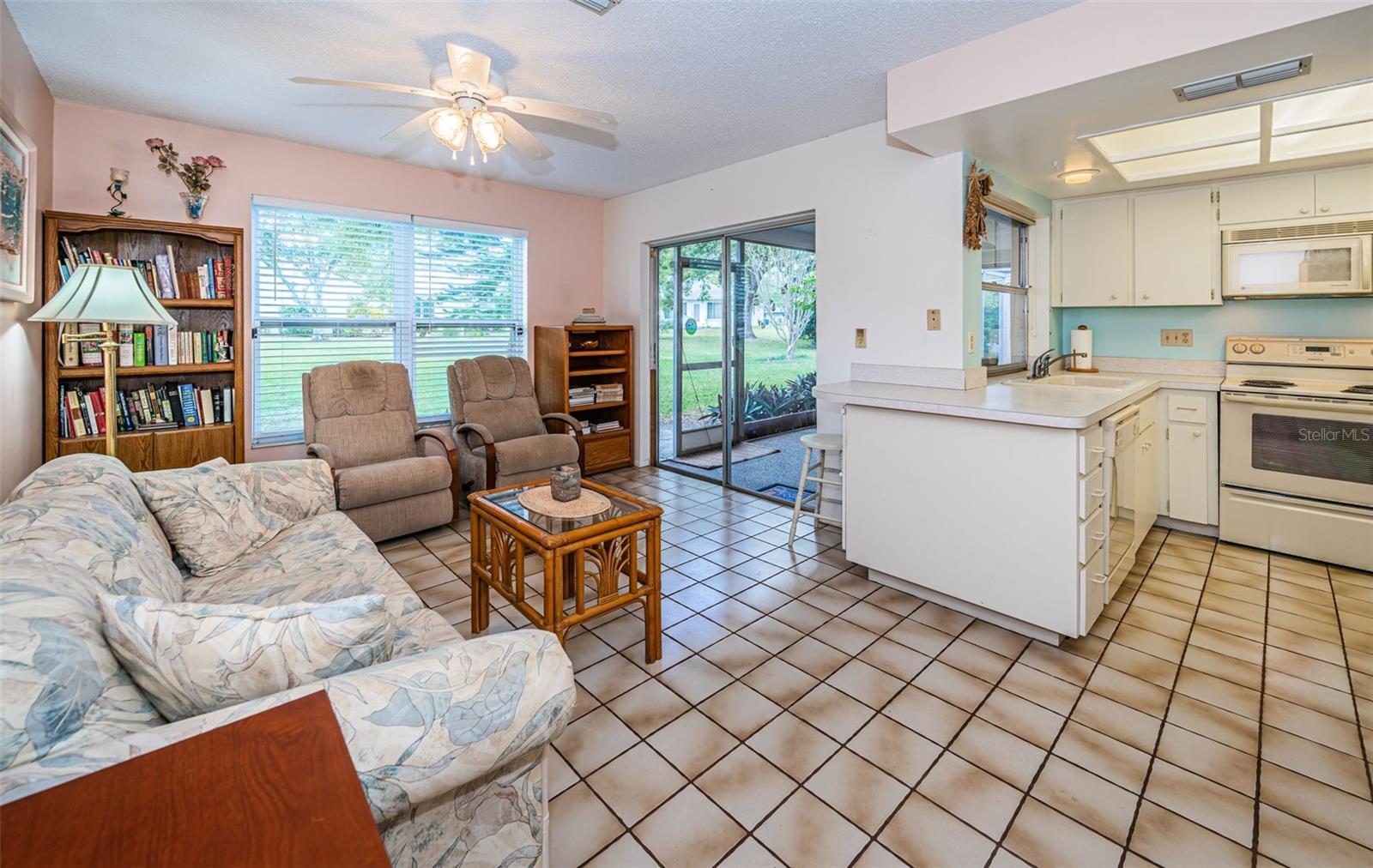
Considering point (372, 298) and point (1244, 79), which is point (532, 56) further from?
point (1244, 79)

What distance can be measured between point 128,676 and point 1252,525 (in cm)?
465

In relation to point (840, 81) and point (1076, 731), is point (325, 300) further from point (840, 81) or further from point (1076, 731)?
point (1076, 731)

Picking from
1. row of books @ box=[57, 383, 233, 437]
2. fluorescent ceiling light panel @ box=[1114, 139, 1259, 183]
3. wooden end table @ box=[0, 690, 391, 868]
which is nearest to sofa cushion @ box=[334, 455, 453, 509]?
row of books @ box=[57, 383, 233, 437]

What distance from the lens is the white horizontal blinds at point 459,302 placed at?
4.72 m

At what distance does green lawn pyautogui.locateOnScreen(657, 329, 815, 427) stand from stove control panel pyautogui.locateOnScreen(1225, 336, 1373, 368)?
2.47 m

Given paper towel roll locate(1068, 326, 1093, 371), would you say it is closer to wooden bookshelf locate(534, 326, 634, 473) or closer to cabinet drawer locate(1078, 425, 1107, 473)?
cabinet drawer locate(1078, 425, 1107, 473)

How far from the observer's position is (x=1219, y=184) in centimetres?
347

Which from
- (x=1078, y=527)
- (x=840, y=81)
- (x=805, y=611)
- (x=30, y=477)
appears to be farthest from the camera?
(x=840, y=81)

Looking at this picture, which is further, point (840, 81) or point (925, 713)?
point (840, 81)

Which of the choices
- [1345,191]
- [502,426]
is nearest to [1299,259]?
[1345,191]

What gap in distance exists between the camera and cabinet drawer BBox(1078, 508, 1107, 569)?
90.3 inches

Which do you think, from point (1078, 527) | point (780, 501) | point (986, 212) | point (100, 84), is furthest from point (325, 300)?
point (1078, 527)

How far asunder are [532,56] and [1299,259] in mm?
4096

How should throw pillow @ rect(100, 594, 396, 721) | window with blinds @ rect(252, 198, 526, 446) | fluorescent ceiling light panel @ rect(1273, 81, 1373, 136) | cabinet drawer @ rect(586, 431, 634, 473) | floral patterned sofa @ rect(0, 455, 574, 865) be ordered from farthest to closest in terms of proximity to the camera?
cabinet drawer @ rect(586, 431, 634, 473), window with blinds @ rect(252, 198, 526, 446), fluorescent ceiling light panel @ rect(1273, 81, 1373, 136), throw pillow @ rect(100, 594, 396, 721), floral patterned sofa @ rect(0, 455, 574, 865)
